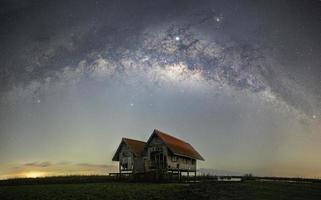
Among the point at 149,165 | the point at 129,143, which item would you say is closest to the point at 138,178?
the point at 149,165

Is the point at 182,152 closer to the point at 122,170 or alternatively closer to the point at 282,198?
the point at 122,170

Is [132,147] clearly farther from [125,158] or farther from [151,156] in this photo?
[151,156]

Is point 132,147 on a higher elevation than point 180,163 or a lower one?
higher

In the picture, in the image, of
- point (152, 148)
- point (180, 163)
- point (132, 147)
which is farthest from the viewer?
point (180, 163)

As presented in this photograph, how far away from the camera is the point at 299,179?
44.3m

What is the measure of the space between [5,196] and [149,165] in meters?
23.8

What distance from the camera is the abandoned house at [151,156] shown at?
45844mm

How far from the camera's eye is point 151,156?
155ft

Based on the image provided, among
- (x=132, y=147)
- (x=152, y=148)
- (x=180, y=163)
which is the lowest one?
(x=180, y=163)

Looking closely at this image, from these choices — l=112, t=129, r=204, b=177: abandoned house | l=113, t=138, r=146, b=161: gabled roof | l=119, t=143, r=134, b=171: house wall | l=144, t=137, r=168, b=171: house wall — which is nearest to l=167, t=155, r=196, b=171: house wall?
l=112, t=129, r=204, b=177: abandoned house

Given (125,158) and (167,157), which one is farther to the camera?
(125,158)

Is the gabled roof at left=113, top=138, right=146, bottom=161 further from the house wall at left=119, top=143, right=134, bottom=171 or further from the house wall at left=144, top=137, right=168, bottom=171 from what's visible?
the house wall at left=144, top=137, right=168, bottom=171

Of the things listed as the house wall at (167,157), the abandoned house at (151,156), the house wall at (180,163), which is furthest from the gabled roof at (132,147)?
the house wall at (180,163)

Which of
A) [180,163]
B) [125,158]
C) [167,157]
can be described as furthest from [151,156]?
[180,163]
